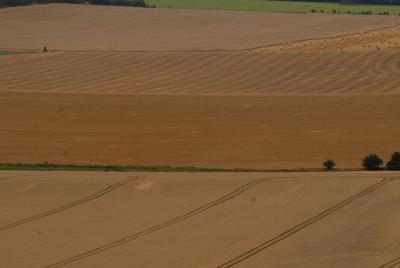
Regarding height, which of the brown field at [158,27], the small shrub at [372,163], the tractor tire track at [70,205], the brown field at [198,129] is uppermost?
the brown field at [158,27]

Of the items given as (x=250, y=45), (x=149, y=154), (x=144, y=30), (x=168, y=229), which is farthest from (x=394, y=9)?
(x=168, y=229)

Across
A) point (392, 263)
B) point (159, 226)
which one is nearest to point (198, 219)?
point (159, 226)

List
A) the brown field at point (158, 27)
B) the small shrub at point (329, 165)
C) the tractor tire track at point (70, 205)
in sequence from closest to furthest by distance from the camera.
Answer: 1. the tractor tire track at point (70, 205)
2. the small shrub at point (329, 165)
3. the brown field at point (158, 27)

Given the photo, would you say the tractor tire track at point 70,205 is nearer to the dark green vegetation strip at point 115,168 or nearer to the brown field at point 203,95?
the dark green vegetation strip at point 115,168

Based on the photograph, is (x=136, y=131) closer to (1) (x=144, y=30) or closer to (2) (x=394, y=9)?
(1) (x=144, y=30)

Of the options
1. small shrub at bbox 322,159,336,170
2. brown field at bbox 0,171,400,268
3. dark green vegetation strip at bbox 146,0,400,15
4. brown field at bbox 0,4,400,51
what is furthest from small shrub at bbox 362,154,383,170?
dark green vegetation strip at bbox 146,0,400,15

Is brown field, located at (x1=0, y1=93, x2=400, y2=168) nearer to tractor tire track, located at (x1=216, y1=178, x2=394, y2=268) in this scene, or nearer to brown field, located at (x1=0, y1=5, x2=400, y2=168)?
brown field, located at (x1=0, y1=5, x2=400, y2=168)

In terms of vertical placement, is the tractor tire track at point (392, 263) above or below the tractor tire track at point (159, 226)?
below

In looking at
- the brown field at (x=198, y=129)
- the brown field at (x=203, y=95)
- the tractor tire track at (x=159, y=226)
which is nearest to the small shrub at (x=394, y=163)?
the brown field at (x=198, y=129)
